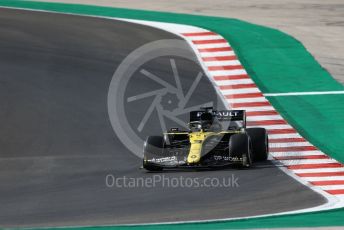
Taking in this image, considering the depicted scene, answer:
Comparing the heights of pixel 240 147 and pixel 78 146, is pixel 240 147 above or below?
above

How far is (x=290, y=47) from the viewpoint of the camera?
31.9 meters

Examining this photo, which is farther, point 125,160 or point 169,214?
point 125,160

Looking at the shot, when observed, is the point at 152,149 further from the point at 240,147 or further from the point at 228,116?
the point at 228,116

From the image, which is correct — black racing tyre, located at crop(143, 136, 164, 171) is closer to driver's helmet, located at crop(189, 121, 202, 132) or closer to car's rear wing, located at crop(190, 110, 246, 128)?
driver's helmet, located at crop(189, 121, 202, 132)

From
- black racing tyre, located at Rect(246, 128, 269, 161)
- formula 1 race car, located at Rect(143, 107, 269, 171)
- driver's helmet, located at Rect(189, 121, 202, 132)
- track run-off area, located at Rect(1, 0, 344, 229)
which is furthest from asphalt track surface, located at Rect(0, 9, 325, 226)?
driver's helmet, located at Rect(189, 121, 202, 132)

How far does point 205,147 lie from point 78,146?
3.68 metres

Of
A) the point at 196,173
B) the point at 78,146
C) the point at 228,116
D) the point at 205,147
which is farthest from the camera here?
the point at 78,146

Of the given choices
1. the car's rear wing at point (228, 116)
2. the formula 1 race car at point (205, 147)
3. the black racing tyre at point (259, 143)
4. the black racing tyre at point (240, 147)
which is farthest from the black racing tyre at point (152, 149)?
the black racing tyre at point (259, 143)

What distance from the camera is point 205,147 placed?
66.0ft

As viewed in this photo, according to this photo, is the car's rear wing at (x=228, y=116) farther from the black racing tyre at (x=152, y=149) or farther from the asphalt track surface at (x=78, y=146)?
the asphalt track surface at (x=78, y=146)

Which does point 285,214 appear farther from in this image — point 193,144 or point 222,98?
point 222,98

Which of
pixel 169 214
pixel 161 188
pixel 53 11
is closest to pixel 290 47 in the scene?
pixel 53 11

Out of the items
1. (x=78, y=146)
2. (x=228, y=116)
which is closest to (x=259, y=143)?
(x=228, y=116)

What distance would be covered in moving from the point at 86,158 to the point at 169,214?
5517 mm
